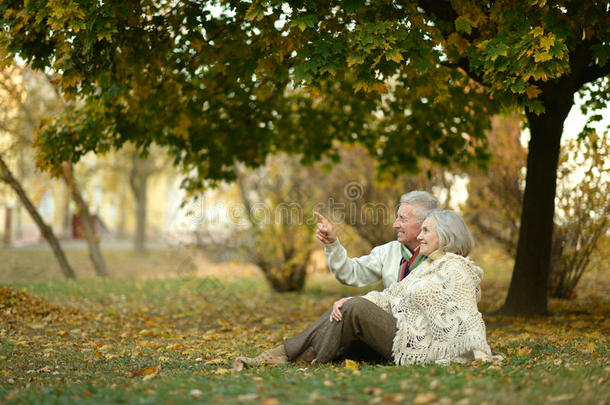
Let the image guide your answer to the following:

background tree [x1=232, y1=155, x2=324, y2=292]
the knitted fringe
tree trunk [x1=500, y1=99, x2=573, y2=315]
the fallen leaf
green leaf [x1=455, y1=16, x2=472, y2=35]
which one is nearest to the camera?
the fallen leaf

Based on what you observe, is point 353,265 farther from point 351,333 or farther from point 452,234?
point 452,234

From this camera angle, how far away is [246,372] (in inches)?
176

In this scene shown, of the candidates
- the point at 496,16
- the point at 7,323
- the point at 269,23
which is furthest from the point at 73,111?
the point at 496,16

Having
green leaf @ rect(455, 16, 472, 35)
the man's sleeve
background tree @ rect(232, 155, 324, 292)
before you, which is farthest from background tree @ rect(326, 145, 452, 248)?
the man's sleeve

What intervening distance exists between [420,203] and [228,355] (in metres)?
2.11

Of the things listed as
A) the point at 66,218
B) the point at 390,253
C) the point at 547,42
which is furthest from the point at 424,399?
the point at 66,218

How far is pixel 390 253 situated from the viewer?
5.11 m

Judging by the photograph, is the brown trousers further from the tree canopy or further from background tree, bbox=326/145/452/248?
background tree, bbox=326/145/452/248

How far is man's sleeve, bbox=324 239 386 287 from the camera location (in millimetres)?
4961

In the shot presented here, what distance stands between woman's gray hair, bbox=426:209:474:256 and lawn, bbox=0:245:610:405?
787mm

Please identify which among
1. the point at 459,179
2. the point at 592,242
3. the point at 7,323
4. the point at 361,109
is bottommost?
the point at 7,323

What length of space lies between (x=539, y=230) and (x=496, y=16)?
2.88 meters

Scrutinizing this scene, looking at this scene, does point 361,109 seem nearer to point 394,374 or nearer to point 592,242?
point 592,242

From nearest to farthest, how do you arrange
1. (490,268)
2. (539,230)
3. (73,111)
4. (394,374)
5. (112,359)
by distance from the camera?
(394,374)
(112,359)
(539,230)
(73,111)
(490,268)
